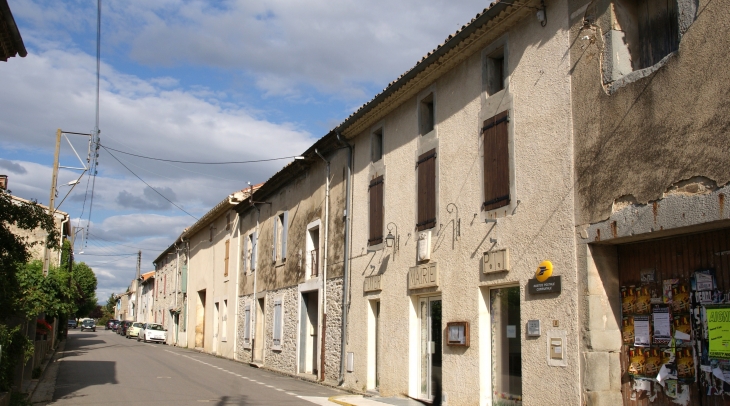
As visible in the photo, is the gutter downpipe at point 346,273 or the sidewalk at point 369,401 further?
the gutter downpipe at point 346,273

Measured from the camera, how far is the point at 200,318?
3459cm

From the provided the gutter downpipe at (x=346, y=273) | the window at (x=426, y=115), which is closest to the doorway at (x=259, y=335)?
the gutter downpipe at (x=346, y=273)

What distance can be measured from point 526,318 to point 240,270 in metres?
18.4

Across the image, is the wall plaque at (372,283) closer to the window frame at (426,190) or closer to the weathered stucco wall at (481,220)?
the weathered stucco wall at (481,220)

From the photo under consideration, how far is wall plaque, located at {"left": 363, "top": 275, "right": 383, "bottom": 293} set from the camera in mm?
14221

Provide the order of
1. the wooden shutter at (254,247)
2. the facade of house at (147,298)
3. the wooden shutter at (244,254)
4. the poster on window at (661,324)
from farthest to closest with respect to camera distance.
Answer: the facade of house at (147,298) < the wooden shutter at (244,254) < the wooden shutter at (254,247) < the poster on window at (661,324)

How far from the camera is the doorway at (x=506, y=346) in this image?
32.8 feet

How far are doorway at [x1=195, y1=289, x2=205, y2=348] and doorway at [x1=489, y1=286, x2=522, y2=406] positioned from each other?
82.3ft

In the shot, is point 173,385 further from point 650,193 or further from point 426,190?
point 650,193

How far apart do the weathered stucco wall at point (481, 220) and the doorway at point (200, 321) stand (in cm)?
2077

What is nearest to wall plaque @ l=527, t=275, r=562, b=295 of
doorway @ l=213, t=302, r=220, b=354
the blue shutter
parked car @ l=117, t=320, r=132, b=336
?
the blue shutter

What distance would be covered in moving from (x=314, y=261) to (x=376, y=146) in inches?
189

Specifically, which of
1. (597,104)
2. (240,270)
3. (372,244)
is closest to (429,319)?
(372,244)

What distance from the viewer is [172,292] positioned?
42.6 metres
